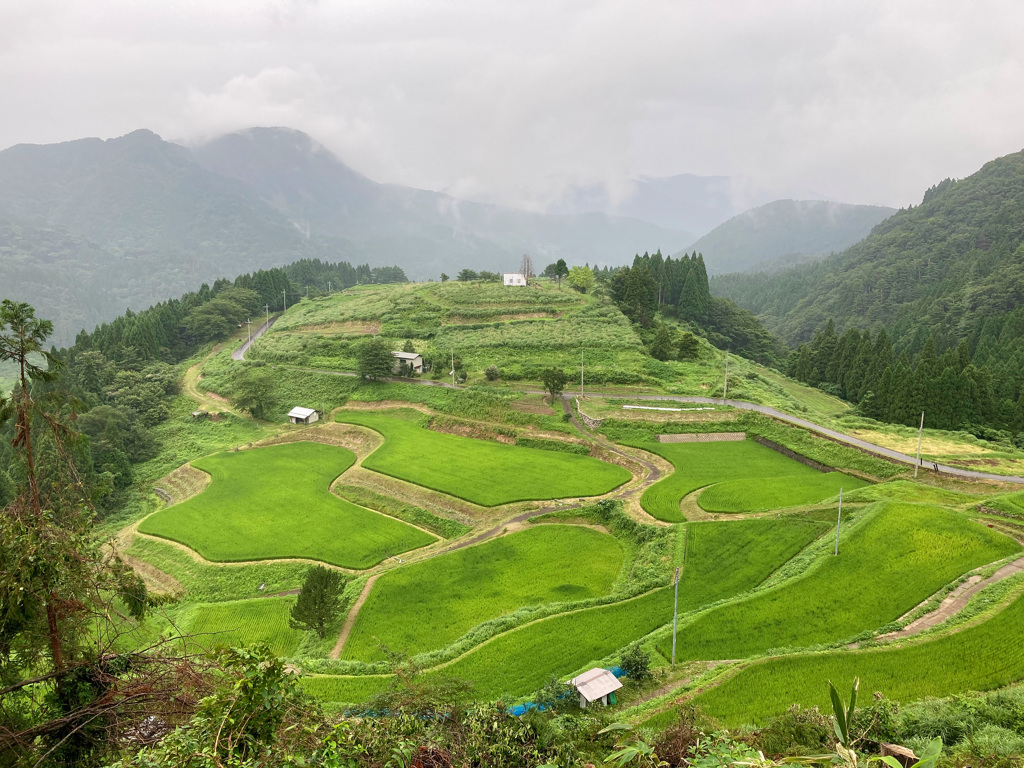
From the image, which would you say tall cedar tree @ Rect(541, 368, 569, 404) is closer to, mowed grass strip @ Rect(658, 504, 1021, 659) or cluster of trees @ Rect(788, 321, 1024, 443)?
mowed grass strip @ Rect(658, 504, 1021, 659)

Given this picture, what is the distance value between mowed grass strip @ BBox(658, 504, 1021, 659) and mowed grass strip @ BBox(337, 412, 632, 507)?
1671 centimetres

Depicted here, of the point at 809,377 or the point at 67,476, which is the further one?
the point at 809,377

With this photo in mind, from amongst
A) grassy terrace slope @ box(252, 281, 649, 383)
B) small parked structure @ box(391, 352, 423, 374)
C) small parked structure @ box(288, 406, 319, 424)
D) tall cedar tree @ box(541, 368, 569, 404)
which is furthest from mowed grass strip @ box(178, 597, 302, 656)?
small parked structure @ box(391, 352, 423, 374)

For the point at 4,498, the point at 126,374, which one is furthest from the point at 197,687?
the point at 126,374

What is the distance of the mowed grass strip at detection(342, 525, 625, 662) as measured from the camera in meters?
26.4

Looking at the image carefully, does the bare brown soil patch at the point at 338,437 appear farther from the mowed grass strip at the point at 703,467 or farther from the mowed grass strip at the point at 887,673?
the mowed grass strip at the point at 887,673

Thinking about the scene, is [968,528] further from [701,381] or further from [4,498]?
[4,498]

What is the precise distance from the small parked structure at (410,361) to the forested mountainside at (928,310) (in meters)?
51.7

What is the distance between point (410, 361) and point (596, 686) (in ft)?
175

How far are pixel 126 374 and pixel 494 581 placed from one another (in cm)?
6534

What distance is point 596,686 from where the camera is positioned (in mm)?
18234

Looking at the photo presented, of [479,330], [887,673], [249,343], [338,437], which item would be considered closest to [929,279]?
[479,330]

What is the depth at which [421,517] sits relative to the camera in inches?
1556

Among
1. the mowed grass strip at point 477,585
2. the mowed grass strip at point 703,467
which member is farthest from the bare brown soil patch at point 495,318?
the mowed grass strip at point 477,585
